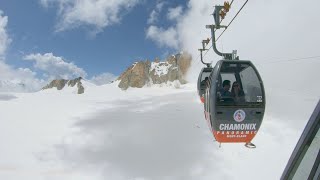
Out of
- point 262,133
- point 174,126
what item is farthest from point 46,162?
point 262,133

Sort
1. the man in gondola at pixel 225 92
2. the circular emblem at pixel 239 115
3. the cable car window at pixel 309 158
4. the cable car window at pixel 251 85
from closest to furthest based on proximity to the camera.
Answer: the cable car window at pixel 309 158, the cable car window at pixel 251 85, the man in gondola at pixel 225 92, the circular emblem at pixel 239 115

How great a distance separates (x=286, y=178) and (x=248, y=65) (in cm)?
969

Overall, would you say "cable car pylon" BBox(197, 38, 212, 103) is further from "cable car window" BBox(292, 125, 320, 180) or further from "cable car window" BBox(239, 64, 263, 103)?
"cable car window" BBox(292, 125, 320, 180)

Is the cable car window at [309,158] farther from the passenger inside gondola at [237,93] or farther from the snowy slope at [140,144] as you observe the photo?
the snowy slope at [140,144]

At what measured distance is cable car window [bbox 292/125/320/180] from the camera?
146 cm

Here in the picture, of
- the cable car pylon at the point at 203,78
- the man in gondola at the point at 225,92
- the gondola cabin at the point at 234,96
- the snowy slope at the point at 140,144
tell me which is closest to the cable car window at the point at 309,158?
the gondola cabin at the point at 234,96

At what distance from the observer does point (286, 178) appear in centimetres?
175

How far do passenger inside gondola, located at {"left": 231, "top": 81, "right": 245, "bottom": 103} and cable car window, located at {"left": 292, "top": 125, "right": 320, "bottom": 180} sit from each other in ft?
32.7

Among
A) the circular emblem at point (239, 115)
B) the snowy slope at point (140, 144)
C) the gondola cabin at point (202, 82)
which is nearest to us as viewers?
the circular emblem at point (239, 115)

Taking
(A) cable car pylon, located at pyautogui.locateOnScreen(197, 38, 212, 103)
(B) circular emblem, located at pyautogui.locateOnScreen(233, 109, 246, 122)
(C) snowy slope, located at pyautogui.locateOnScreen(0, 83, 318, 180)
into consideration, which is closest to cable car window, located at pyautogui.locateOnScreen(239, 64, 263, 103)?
(B) circular emblem, located at pyautogui.locateOnScreen(233, 109, 246, 122)

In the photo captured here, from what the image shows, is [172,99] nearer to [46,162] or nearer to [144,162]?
[144,162]

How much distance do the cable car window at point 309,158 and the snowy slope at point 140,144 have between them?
405ft

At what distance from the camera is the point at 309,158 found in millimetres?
1513

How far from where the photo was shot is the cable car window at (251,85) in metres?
11.2
